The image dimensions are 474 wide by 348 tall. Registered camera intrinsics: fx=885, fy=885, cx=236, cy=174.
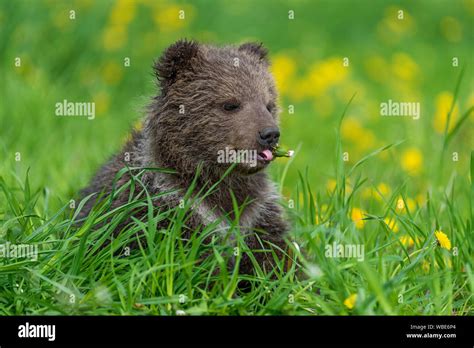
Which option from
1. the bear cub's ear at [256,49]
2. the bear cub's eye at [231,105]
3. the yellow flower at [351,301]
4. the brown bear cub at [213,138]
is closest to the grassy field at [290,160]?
the yellow flower at [351,301]

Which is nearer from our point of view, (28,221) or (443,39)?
(28,221)

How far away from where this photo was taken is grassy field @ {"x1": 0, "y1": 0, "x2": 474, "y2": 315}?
17.3 ft

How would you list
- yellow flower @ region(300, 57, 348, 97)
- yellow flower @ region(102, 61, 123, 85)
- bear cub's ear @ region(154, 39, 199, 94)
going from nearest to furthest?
bear cub's ear @ region(154, 39, 199, 94) → yellow flower @ region(102, 61, 123, 85) → yellow flower @ region(300, 57, 348, 97)

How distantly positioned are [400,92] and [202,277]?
8199mm

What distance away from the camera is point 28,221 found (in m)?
5.98

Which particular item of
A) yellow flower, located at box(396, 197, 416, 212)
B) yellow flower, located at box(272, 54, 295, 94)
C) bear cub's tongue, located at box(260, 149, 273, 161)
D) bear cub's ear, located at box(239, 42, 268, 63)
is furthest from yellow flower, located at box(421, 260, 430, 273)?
yellow flower, located at box(272, 54, 295, 94)

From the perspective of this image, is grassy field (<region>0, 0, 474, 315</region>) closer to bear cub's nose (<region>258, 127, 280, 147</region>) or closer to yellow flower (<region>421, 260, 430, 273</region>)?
yellow flower (<region>421, 260, 430, 273</region>)

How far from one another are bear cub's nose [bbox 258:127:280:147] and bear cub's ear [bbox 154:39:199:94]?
0.82 m

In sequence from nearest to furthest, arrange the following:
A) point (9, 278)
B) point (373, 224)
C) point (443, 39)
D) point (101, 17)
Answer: point (9, 278) → point (373, 224) → point (101, 17) → point (443, 39)

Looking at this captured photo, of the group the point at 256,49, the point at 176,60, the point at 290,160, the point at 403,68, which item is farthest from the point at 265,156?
the point at 403,68

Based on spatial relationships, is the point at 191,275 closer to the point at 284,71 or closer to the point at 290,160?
the point at 290,160

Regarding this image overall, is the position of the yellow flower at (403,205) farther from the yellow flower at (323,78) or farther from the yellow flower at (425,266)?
the yellow flower at (323,78)
